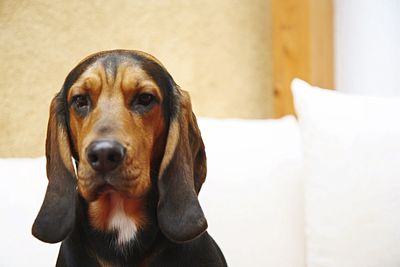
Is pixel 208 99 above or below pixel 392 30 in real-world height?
below

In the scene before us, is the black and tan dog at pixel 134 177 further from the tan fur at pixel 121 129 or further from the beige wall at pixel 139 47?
the beige wall at pixel 139 47

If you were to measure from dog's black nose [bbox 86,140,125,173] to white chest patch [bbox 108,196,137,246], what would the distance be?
0.15 meters

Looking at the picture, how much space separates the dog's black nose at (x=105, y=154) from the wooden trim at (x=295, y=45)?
1.18m

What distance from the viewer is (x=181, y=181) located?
1020 millimetres

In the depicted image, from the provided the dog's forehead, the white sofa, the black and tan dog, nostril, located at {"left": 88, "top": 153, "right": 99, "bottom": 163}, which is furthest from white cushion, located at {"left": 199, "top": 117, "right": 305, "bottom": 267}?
nostril, located at {"left": 88, "top": 153, "right": 99, "bottom": 163}

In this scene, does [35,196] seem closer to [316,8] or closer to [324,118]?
[324,118]

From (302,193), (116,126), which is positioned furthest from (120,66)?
(302,193)

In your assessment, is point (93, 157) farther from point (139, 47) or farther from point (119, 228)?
point (139, 47)

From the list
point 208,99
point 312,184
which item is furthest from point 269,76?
point 312,184

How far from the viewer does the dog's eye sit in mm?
1012

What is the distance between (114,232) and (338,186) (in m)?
0.65

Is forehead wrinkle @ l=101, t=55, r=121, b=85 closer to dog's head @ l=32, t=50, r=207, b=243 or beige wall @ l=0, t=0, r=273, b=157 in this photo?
dog's head @ l=32, t=50, r=207, b=243

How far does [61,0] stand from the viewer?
1.75 m

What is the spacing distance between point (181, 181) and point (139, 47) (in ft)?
3.07
